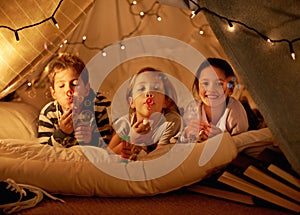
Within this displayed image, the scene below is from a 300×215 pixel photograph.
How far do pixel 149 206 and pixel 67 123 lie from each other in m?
0.53

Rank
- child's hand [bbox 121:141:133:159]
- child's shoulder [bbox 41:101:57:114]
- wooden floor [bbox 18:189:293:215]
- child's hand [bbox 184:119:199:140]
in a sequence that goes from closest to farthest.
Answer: wooden floor [bbox 18:189:293:215], child's hand [bbox 121:141:133:159], child's hand [bbox 184:119:199:140], child's shoulder [bbox 41:101:57:114]

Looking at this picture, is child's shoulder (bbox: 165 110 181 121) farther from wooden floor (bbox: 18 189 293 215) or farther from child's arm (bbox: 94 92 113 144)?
wooden floor (bbox: 18 189 293 215)

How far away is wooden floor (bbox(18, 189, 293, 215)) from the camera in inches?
45.6

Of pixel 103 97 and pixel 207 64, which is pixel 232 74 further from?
pixel 103 97

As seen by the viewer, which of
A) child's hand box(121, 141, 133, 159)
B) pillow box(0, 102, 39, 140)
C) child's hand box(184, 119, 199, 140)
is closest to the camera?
child's hand box(121, 141, 133, 159)

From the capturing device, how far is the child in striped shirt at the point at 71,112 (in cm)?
158

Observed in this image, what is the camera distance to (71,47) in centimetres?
198

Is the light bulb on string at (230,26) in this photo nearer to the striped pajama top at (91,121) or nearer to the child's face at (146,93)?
the child's face at (146,93)

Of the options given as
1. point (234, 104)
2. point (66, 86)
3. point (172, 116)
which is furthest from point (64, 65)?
point (234, 104)

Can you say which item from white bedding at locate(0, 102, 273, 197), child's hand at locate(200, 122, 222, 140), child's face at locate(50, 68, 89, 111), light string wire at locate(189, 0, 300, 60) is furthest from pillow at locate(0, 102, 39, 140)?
light string wire at locate(189, 0, 300, 60)

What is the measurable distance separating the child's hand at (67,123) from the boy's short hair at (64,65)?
0.19m

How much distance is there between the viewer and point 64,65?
168 centimetres

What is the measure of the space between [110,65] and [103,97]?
0.23m

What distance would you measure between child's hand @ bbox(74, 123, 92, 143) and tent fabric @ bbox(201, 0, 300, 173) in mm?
637
